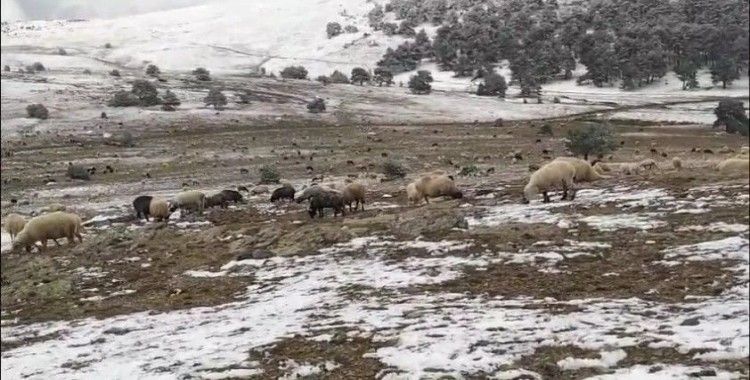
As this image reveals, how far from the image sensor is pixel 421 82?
1116 cm

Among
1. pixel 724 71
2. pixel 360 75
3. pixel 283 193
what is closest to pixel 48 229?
pixel 283 193

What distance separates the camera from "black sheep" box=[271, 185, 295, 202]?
646 inches

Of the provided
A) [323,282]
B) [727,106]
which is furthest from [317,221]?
[727,106]

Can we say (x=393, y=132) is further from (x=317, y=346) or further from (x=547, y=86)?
(x=317, y=346)

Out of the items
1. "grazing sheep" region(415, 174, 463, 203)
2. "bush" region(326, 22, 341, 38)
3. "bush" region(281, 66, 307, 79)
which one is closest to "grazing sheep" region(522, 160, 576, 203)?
"grazing sheep" region(415, 174, 463, 203)

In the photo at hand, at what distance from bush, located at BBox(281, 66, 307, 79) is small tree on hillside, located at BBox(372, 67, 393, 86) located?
5.01 feet

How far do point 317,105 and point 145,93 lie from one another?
4853mm

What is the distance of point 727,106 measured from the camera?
3.59 meters

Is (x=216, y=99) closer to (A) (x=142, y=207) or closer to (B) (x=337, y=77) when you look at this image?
(B) (x=337, y=77)

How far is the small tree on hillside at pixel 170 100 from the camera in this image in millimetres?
13844

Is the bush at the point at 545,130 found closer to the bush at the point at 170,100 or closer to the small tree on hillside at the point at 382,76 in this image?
the small tree on hillside at the point at 382,76

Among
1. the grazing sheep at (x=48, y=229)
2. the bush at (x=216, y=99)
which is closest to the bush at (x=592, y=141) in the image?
the bush at (x=216, y=99)

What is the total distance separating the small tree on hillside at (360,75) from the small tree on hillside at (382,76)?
150 mm

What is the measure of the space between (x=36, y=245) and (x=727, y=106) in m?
17.3
